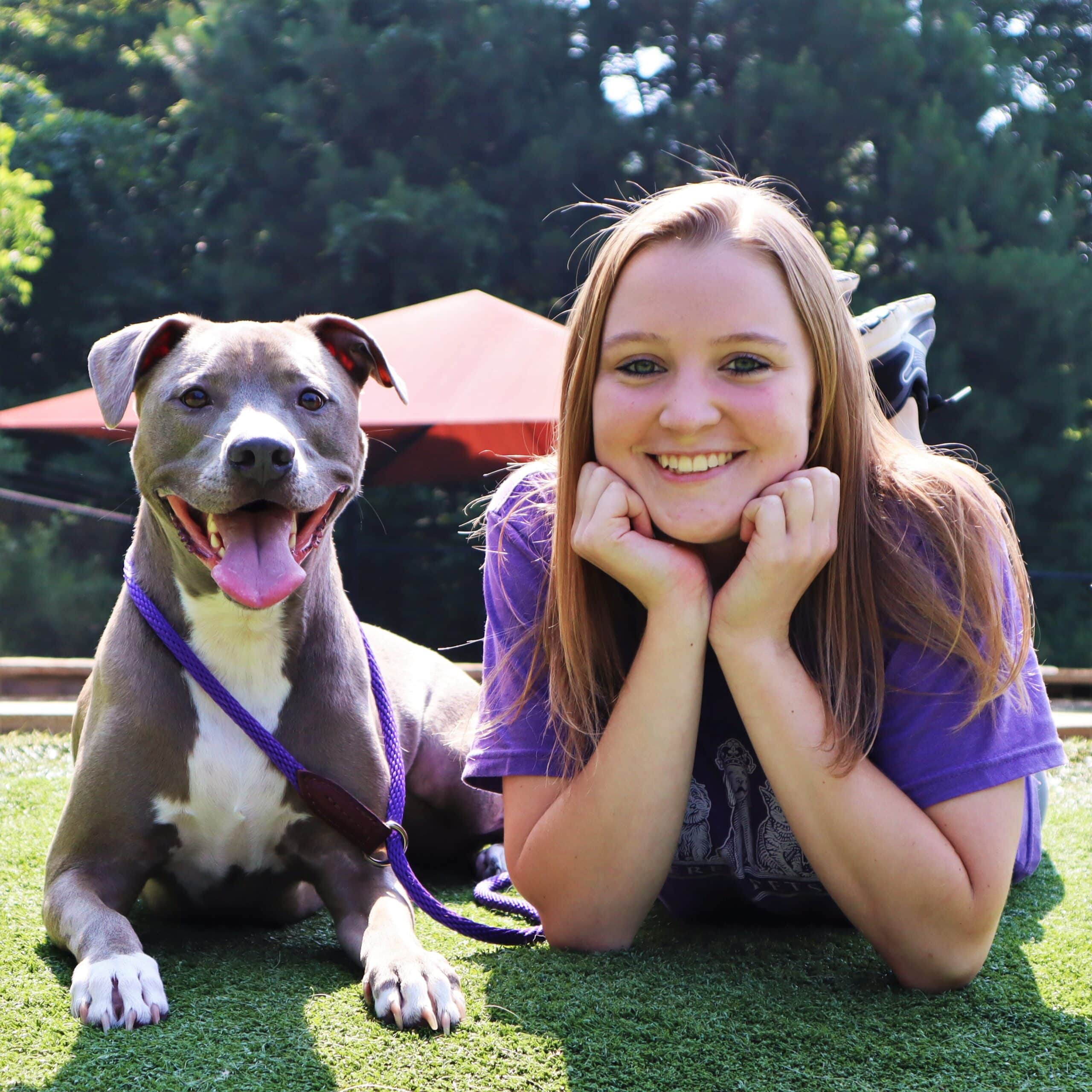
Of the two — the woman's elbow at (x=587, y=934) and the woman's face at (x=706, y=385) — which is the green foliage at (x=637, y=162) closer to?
the woman's face at (x=706, y=385)

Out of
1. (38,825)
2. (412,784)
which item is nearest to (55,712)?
(38,825)

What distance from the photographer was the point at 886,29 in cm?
1169

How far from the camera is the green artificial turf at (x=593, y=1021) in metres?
1.69

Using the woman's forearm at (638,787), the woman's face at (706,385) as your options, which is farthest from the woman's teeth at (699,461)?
the woman's forearm at (638,787)

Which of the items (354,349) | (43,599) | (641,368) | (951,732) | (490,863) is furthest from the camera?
(43,599)

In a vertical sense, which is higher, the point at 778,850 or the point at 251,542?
the point at 251,542

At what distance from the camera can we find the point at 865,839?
1888mm

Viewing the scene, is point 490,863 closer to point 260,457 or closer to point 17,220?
point 260,457

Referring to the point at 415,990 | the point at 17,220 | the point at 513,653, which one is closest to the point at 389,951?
the point at 415,990

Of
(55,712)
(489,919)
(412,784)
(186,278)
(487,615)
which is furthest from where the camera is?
(186,278)

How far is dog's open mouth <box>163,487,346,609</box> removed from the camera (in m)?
2.20

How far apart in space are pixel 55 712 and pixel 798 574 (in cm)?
386

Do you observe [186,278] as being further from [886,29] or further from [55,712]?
[55,712]

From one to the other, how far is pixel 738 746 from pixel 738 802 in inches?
4.1
